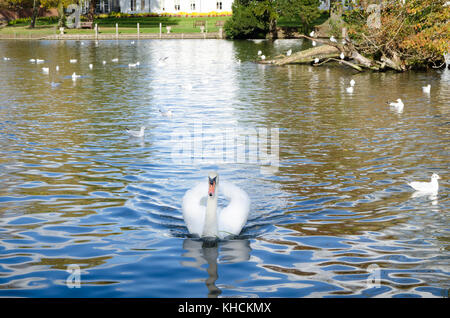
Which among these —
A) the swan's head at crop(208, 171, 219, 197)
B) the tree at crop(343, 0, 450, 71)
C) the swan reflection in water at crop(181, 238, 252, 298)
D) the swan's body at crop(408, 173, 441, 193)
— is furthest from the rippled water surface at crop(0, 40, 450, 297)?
the tree at crop(343, 0, 450, 71)

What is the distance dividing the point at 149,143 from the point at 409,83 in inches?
716

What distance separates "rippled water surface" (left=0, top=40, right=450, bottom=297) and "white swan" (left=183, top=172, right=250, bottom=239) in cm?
23

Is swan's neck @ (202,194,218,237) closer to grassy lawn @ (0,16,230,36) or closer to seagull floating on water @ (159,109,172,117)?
seagull floating on water @ (159,109,172,117)

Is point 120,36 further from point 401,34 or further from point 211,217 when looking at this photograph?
point 211,217

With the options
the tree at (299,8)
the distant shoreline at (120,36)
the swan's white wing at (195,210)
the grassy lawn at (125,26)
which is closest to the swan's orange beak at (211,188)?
the swan's white wing at (195,210)

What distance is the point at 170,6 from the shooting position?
108500 millimetres

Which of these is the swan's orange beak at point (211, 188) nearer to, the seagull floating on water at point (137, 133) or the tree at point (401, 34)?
the seagull floating on water at point (137, 133)

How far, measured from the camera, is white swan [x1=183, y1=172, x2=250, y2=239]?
9.58m

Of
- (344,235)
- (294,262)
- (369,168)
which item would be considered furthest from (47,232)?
(369,168)

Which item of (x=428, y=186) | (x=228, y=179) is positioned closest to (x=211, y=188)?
(x=228, y=179)

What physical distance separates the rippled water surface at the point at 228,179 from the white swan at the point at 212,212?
0.76ft

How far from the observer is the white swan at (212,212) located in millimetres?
9578

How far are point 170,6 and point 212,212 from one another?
338 feet
